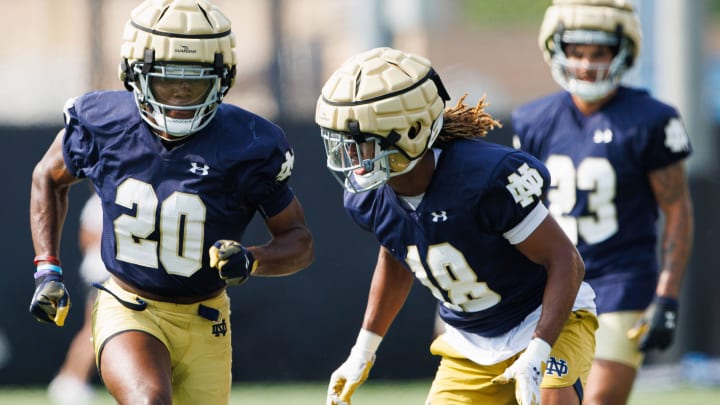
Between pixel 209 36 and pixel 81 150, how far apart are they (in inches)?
24.6

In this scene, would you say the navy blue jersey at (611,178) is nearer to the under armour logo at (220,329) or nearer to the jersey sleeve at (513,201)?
the jersey sleeve at (513,201)

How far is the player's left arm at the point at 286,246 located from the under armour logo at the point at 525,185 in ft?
2.91

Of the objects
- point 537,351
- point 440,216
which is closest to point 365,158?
point 440,216

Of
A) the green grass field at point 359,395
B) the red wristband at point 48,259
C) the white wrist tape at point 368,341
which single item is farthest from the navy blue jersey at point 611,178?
the green grass field at point 359,395

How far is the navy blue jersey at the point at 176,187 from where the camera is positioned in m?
4.56

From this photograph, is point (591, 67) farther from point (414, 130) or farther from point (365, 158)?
point (365, 158)

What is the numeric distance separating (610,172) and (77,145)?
235 cm

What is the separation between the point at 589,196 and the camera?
5.69 m

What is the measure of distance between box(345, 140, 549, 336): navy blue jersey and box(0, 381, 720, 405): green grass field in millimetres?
3770

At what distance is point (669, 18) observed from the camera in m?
9.88

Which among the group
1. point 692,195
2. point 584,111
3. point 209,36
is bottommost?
point 692,195

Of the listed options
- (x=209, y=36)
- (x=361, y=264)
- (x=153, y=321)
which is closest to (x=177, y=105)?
(x=209, y=36)

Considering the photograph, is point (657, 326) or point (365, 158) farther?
point (657, 326)

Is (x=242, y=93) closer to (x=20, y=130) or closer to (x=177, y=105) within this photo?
(x=20, y=130)
